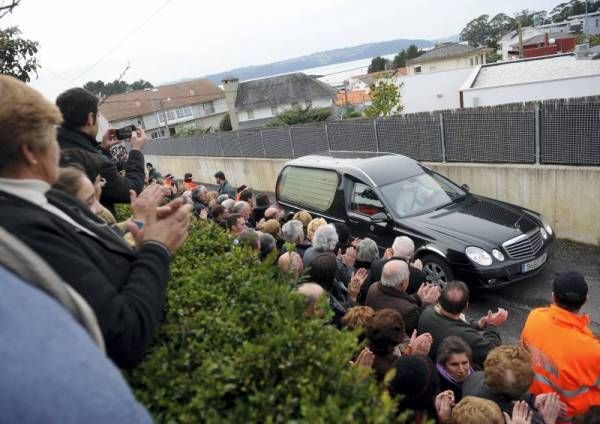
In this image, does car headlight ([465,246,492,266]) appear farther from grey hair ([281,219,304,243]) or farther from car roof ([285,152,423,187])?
grey hair ([281,219,304,243])

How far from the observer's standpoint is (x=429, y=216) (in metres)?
6.77

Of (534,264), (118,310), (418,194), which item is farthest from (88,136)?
(534,264)

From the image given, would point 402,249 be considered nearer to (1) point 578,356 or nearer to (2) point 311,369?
(1) point 578,356

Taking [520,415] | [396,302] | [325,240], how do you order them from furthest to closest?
[325,240], [396,302], [520,415]

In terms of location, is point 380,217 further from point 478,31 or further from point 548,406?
point 478,31

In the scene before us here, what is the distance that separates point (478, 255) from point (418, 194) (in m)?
1.62

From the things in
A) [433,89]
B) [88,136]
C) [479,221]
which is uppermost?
[88,136]

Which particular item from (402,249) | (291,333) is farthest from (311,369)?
(402,249)

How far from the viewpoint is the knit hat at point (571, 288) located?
3.11 metres

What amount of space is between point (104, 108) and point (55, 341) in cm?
6418

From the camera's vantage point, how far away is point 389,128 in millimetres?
11281

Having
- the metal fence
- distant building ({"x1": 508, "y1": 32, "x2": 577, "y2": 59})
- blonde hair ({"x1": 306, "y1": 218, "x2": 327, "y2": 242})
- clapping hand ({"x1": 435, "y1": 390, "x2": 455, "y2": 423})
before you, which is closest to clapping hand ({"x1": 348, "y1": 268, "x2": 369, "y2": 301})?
blonde hair ({"x1": 306, "y1": 218, "x2": 327, "y2": 242})

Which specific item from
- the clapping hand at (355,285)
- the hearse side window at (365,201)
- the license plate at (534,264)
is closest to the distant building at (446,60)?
the hearse side window at (365,201)

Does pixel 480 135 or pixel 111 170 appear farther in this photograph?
pixel 480 135
